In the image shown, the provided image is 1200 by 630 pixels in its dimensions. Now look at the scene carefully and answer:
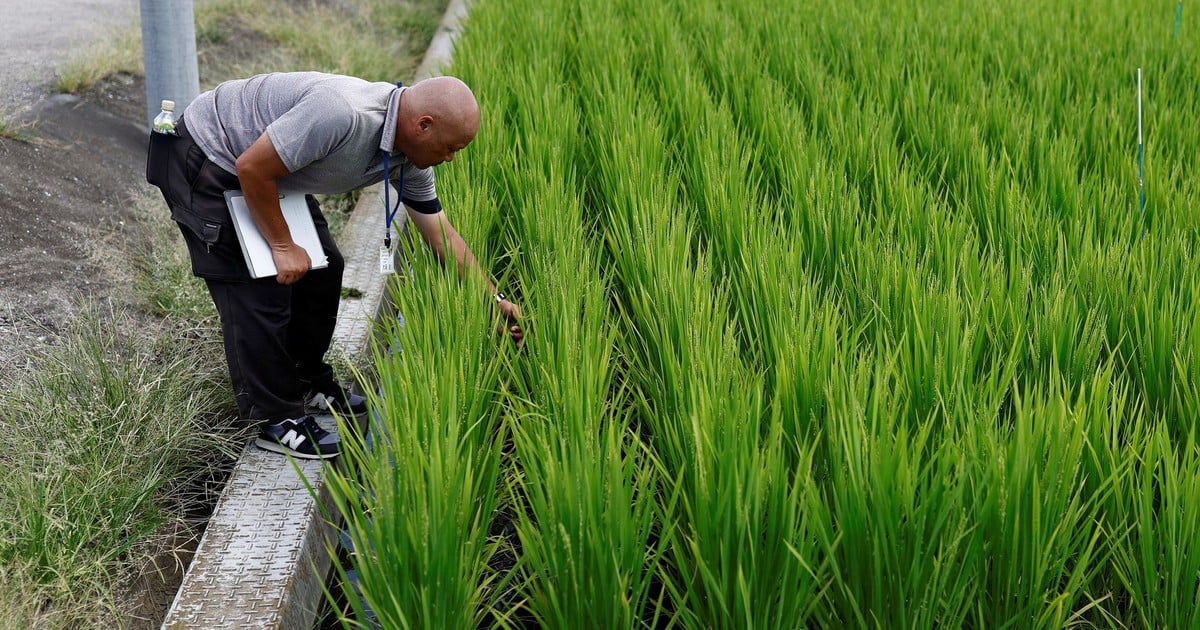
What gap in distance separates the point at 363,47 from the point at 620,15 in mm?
1392

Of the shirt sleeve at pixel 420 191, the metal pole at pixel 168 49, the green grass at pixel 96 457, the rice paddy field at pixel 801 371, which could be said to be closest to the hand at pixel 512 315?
the rice paddy field at pixel 801 371

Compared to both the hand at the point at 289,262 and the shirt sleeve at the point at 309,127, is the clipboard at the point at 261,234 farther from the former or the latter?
the shirt sleeve at the point at 309,127

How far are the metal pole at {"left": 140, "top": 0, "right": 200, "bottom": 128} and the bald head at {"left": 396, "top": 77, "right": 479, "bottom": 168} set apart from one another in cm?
140

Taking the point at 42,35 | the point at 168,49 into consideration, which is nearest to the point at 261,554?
the point at 168,49

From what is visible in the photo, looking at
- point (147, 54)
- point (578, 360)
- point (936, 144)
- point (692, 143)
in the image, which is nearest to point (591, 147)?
point (692, 143)

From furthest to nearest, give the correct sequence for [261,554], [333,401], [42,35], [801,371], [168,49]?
[42,35] < [168,49] < [333,401] < [261,554] < [801,371]

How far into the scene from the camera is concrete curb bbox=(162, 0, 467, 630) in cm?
195

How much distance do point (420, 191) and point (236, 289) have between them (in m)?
0.48

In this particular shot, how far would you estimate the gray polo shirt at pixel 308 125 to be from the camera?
2.21m

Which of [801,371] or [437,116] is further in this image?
[437,116]

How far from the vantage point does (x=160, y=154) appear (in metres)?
2.40

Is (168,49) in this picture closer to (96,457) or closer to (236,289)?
(236,289)

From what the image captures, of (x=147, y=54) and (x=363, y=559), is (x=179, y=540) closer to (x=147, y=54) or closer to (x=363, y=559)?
(x=363, y=559)

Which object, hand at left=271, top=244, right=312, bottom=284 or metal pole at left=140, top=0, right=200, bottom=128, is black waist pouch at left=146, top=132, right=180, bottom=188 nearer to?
hand at left=271, top=244, right=312, bottom=284
